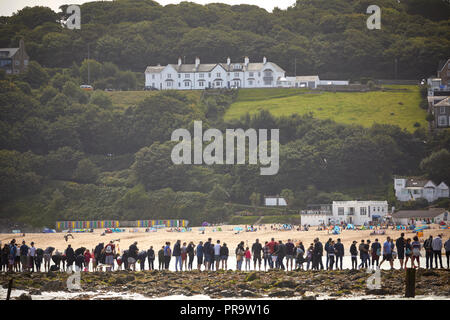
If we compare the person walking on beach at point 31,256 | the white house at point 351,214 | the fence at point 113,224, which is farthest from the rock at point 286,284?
the fence at point 113,224

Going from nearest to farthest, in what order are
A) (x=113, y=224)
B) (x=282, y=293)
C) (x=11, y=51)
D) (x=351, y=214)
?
(x=282, y=293) < (x=351, y=214) < (x=113, y=224) < (x=11, y=51)

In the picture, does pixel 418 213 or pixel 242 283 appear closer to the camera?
pixel 242 283

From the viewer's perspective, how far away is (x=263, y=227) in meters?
54.2

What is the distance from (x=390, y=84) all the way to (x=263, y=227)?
41520mm

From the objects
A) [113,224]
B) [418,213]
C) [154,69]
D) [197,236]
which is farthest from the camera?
[154,69]

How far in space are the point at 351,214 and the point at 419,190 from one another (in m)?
9.27

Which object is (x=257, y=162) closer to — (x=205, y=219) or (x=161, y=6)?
(x=205, y=219)

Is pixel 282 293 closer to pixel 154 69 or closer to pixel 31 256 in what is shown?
pixel 31 256

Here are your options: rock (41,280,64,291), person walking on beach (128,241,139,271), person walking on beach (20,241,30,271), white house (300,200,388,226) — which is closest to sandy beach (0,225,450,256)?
white house (300,200,388,226)

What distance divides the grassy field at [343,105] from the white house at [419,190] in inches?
442

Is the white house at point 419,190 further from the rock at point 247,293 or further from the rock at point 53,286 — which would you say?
the rock at point 53,286

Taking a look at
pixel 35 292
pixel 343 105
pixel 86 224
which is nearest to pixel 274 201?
pixel 86 224

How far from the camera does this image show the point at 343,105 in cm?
8150

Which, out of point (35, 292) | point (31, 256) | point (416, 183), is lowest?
point (35, 292)
